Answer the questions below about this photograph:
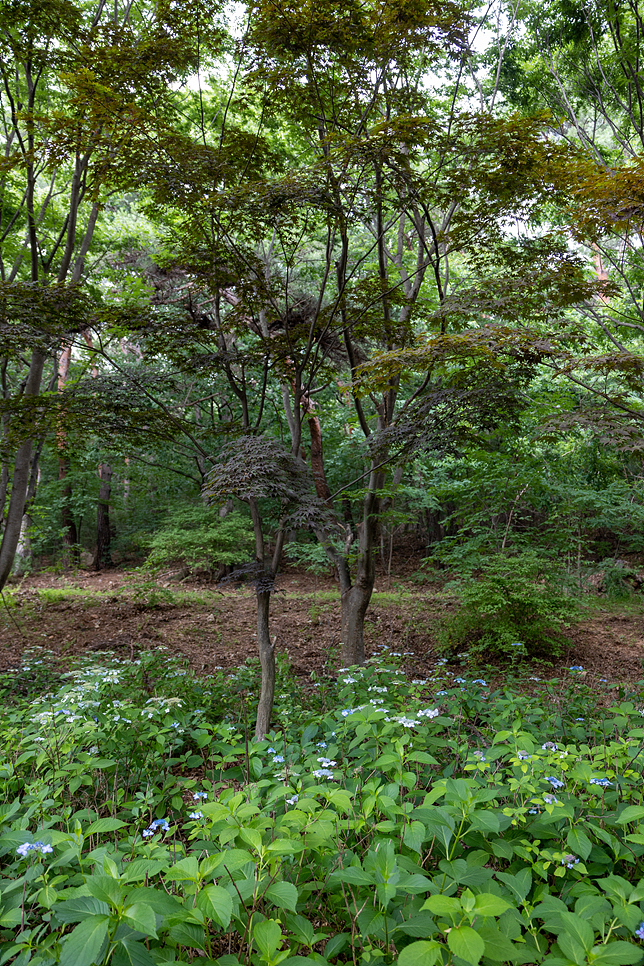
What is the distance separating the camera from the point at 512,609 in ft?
15.9

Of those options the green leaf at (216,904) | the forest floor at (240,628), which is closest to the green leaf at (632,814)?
the green leaf at (216,904)

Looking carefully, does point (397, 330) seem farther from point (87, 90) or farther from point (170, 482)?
point (170, 482)

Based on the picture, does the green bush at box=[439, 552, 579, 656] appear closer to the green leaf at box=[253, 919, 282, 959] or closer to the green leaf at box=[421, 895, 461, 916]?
the green leaf at box=[421, 895, 461, 916]

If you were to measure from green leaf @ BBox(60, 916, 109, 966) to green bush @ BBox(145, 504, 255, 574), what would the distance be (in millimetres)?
6913

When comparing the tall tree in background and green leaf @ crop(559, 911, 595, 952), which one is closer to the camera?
green leaf @ crop(559, 911, 595, 952)

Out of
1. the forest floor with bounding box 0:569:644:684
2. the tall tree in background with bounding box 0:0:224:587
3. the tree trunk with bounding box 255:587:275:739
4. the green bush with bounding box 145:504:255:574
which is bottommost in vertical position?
the forest floor with bounding box 0:569:644:684

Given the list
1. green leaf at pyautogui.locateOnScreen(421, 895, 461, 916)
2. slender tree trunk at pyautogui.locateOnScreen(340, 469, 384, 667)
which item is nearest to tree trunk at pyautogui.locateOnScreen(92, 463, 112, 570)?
slender tree trunk at pyautogui.locateOnScreen(340, 469, 384, 667)

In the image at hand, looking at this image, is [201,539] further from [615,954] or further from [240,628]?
[615,954]

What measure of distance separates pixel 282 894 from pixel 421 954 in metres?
0.31

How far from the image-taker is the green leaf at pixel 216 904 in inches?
38.8

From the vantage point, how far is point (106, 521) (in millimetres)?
12891

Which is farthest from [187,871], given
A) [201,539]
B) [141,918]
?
[201,539]

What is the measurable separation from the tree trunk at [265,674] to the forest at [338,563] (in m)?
0.02

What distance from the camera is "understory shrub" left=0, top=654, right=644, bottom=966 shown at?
106 centimetres
